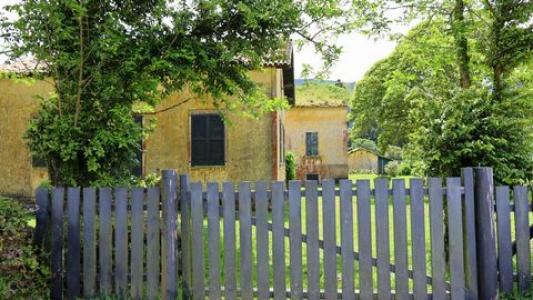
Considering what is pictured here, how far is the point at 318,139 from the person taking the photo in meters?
24.4

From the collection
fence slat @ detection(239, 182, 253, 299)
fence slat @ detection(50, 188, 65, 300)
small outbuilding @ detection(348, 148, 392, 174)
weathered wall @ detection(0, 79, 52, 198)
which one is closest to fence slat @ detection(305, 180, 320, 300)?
fence slat @ detection(239, 182, 253, 299)

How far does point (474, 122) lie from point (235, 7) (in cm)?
317

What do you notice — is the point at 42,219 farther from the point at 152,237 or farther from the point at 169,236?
the point at 169,236

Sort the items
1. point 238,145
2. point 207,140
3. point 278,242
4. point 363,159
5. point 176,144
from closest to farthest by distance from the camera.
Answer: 1. point 278,242
2. point 238,145
3. point 207,140
4. point 176,144
5. point 363,159

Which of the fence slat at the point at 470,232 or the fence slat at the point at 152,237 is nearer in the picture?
the fence slat at the point at 470,232

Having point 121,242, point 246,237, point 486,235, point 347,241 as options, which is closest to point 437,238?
point 486,235

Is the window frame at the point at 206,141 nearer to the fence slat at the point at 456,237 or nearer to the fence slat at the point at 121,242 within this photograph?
the fence slat at the point at 121,242

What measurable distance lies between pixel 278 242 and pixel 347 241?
65 centimetres

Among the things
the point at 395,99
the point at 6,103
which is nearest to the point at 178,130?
the point at 6,103

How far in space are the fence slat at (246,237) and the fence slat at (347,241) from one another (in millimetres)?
875

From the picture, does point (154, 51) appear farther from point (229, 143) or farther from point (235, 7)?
point (229, 143)

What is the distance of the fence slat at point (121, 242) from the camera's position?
4309 millimetres

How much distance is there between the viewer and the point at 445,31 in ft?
23.1

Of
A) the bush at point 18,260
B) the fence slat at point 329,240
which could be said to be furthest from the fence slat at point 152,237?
the fence slat at point 329,240
